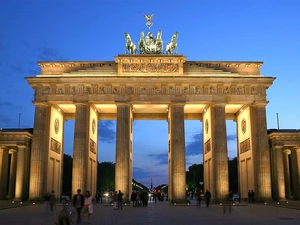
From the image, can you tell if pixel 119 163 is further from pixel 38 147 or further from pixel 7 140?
pixel 7 140

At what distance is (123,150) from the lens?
45.2 metres

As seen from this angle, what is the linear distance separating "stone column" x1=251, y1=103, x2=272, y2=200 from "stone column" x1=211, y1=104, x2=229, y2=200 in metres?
3.85

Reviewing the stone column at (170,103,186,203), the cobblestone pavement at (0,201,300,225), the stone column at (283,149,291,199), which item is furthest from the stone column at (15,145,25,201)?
the stone column at (283,149,291,199)

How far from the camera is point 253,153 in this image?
46.6 m

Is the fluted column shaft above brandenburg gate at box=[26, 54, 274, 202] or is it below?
below

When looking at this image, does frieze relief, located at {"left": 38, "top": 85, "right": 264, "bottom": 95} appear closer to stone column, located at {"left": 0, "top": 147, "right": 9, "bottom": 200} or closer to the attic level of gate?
the attic level of gate

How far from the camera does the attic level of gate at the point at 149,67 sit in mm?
48000

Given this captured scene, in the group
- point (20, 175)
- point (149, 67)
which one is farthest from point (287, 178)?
point (20, 175)

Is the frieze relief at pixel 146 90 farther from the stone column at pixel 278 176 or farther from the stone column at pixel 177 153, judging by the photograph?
the stone column at pixel 278 176

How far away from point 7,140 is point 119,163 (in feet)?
50.9

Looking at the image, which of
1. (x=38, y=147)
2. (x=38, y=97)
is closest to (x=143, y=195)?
(x=38, y=147)

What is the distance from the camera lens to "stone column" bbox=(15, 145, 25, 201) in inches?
1797

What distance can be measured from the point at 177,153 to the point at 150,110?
9.77 meters

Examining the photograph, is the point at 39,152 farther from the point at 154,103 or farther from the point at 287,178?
the point at 287,178
